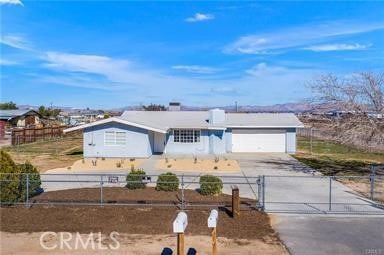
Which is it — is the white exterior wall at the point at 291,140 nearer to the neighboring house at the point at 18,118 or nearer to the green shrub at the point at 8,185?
the green shrub at the point at 8,185

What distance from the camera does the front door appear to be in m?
31.6

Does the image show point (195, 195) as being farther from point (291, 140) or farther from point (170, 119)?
point (291, 140)

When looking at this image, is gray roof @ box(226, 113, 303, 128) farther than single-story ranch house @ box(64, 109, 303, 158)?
Yes

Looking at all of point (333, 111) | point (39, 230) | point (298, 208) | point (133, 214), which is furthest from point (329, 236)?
point (333, 111)

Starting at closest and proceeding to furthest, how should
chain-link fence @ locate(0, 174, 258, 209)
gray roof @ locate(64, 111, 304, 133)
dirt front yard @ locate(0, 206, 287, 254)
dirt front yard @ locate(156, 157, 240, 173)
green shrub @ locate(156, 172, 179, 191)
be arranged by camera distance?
dirt front yard @ locate(0, 206, 287, 254)
chain-link fence @ locate(0, 174, 258, 209)
green shrub @ locate(156, 172, 179, 191)
dirt front yard @ locate(156, 157, 240, 173)
gray roof @ locate(64, 111, 304, 133)

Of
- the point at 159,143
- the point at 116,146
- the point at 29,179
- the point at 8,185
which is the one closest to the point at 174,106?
the point at 159,143

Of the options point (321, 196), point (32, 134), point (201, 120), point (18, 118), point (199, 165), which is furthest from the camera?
point (18, 118)

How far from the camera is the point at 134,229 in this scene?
35.9 ft

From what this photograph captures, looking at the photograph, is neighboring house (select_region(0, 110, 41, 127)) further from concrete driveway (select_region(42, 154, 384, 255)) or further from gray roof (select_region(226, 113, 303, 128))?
concrete driveway (select_region(42, 154, 384, 255))

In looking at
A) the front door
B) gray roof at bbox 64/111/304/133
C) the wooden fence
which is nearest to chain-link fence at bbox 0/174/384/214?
gray roof at bbox 64/111/304/133

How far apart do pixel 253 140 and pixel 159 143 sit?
313 inches

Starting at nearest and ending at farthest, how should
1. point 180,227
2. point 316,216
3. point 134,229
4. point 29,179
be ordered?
point 180,227
point 134,229
point 316,216
point 29,179

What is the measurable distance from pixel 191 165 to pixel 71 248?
15.9m

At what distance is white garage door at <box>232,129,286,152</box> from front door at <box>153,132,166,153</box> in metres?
6.10
